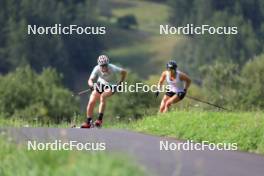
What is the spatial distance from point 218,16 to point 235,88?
76071 millimetres

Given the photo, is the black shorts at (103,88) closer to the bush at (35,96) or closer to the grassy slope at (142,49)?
the bush at (35,96)

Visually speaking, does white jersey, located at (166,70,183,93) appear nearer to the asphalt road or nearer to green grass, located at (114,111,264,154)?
green grass, located at (114,111,264,154)

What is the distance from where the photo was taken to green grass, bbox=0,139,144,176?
8.20m

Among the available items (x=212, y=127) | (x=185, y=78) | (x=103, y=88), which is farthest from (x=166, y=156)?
(x=185, y=78)

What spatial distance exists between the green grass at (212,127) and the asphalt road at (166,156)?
0.59 metres

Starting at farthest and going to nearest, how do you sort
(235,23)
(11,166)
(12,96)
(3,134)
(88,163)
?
1. (235,23)
2. (12,96)
3. (3,134)
4. (11,166)
5. (88,163)

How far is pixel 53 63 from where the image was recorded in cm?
15600

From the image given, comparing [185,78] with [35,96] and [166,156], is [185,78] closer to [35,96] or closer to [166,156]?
[166,156]

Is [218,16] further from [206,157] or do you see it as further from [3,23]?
[206,157]

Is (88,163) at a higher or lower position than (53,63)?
lower

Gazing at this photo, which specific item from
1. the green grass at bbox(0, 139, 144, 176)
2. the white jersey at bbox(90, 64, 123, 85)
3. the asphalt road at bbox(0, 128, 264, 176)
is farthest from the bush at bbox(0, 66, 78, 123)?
the green grass at bbox(0, 139, 144, 176)

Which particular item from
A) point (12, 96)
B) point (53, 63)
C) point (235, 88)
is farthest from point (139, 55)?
point (12, 96)

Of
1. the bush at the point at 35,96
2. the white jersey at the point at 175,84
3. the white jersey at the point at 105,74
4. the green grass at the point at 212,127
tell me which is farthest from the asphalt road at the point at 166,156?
the bush at the point at 35,96

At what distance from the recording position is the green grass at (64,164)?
8.20 meters
